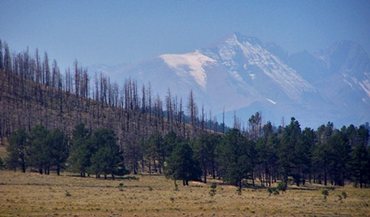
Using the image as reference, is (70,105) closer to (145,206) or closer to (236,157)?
(236,157)

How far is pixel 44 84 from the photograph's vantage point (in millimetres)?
178250

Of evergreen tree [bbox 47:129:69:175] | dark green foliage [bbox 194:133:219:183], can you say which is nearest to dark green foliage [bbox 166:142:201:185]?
dark green foliage [bbox 194:133:219:183]

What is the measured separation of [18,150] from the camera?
101625 millimetres

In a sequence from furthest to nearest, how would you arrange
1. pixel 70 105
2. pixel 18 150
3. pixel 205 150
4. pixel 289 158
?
pixel 70 105, pixel 205 150, pixel 289 158, pixel 18 150

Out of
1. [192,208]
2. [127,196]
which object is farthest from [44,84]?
[192,208]

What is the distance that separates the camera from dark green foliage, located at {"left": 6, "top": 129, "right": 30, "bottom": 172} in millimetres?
100562

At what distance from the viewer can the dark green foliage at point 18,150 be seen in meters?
101

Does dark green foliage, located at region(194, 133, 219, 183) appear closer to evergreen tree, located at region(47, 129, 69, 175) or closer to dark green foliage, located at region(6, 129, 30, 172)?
evergreen tree, located at region(47, 129, 69, 175)

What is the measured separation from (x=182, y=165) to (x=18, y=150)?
31.5m

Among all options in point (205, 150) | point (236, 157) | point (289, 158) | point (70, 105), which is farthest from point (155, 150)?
point (70, 105)

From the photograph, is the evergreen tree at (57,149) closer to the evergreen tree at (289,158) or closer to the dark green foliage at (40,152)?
the dark green foliage at (40,152)

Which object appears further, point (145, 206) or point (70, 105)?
point (70, 105)

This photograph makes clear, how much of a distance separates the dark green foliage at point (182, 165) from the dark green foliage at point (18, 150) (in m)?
28.0

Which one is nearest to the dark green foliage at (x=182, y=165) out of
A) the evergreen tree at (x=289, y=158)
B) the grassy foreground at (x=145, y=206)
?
the evergreen tree at (x=289, y=158)
